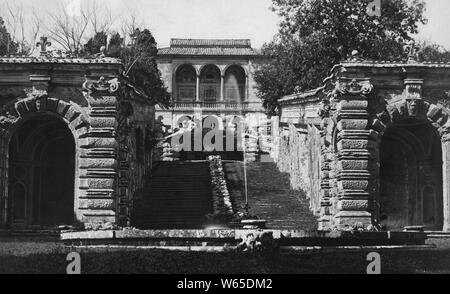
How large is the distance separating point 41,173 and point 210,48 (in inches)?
1905

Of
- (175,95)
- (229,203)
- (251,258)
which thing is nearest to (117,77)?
(229,203)

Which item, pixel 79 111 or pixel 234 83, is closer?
pixel 79 111

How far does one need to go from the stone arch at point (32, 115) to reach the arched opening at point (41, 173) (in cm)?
45

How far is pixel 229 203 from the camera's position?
3108cm

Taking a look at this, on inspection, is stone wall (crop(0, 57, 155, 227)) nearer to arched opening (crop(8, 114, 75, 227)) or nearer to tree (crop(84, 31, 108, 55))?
arched opening (crop(8, 114, 75, 227))

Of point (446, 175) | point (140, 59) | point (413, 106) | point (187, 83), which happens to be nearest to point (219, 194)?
→ point (413, 106)

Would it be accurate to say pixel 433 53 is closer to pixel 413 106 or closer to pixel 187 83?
pixel 413 106

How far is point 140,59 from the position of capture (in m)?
49.2

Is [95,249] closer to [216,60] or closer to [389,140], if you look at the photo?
[389,140]

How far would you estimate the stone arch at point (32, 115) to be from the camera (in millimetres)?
27734

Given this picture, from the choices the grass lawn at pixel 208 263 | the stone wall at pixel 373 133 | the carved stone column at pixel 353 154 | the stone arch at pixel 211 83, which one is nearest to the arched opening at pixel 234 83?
the stone arch at pixel 211 83

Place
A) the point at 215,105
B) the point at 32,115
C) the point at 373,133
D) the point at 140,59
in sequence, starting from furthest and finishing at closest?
the point at 215,105
the point at 140,59
the point at 373,133
the point at 32,115

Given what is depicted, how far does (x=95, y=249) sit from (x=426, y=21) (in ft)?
89.0

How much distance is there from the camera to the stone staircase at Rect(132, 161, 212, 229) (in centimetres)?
3011
